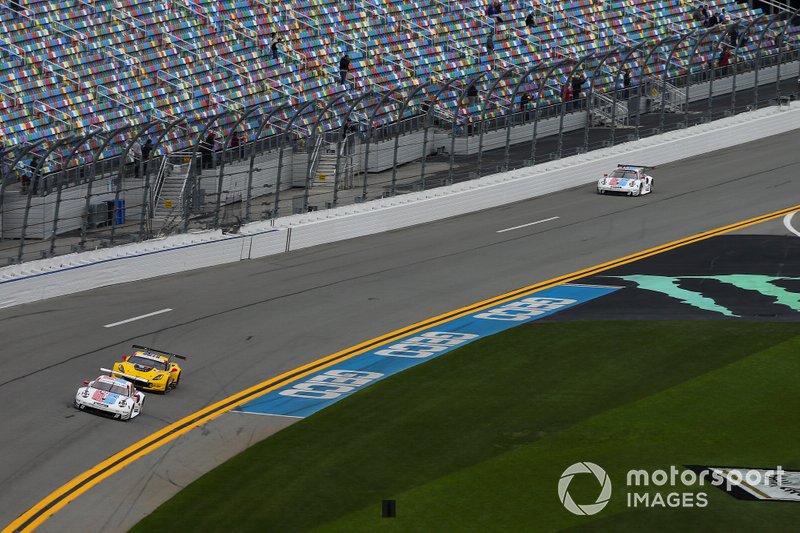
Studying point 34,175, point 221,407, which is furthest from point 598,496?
point 34,175

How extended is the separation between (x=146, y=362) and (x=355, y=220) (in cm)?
1453

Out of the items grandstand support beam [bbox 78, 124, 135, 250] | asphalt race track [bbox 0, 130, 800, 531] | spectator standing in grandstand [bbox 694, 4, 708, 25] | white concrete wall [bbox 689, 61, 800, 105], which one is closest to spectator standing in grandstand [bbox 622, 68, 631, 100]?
white concrete wall [bbox 689, 61, 800, 105]

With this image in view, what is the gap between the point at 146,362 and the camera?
25828mm

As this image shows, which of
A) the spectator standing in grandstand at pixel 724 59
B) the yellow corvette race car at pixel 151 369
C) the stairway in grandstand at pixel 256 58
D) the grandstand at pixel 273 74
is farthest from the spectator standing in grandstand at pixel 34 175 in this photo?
the spectator standing in grandstand at pixel 724 59

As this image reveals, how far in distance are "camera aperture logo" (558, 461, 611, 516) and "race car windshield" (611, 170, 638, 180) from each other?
2404cm

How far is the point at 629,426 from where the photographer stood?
23641 mm

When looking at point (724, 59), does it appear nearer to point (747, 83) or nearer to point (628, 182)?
point (747, 83)

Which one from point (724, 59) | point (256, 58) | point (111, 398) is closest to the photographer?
point (111, 398)

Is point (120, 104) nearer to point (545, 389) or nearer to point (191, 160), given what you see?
point (191, 160)

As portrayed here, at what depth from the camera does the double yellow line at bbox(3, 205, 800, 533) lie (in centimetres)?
2023

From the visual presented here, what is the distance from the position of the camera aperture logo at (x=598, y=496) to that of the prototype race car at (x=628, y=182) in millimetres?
23672

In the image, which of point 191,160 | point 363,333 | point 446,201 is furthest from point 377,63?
point 363,333

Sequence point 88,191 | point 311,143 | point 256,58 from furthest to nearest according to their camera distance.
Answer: point 256,58, point 311,143, point 88,191

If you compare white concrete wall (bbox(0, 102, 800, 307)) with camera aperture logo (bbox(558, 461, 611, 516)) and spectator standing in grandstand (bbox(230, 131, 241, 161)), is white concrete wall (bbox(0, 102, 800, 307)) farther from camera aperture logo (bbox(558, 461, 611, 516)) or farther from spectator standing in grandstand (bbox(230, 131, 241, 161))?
camera aperture logo (bbox(558, 461, 611, 516))
